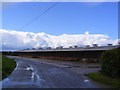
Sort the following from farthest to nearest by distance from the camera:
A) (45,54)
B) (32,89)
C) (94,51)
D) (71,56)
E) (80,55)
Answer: (45,54)
(71,56)
(80,55)
(94,51)
(32,89)

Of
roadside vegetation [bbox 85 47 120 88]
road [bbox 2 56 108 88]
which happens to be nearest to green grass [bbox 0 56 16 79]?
road [bbox 2 56 108 88]

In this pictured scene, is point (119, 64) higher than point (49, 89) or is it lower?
higher

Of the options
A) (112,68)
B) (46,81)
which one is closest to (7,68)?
(46,81)

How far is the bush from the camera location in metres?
13.2

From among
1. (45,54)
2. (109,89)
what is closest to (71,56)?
(45,54)

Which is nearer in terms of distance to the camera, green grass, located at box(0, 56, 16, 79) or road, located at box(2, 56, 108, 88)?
road, located at box(2, 56, 108, 88)

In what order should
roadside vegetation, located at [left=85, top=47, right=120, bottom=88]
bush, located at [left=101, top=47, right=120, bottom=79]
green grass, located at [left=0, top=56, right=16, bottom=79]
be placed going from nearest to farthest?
roadside vegetation, located at [left=85, top=47, right=120, bottom=88]
bush, located at [left=101, top=47, right=120, bottom=79]
green grass, located at [left=0, top=56, right=16, bottom=79]

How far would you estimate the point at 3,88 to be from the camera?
428 inches

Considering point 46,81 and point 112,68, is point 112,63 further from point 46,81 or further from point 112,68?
point 46,81

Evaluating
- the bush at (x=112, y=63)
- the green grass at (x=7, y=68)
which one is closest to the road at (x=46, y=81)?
the green grass at (x=7, y=68)

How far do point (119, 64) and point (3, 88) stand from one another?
22.7 feet

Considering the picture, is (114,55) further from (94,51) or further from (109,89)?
(94,51)

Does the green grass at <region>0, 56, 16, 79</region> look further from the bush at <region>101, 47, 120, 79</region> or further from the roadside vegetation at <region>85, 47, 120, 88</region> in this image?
the bush at <region>101, 47, 120, 79</region>

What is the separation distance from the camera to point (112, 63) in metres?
13.8
